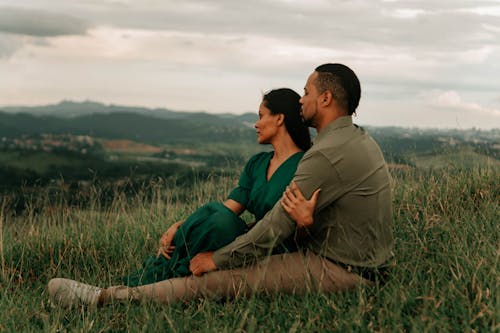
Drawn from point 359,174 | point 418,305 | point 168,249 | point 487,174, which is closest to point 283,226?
point 359,174

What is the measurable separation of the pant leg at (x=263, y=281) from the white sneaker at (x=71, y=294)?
17 cm

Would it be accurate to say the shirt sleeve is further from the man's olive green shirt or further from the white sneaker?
the white sneaker

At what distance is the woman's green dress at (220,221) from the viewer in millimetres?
3943

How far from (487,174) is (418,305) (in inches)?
143

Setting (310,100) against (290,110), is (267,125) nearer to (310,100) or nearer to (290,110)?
(290,110)

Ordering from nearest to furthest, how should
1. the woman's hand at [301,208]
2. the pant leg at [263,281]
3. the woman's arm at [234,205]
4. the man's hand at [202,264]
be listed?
1. the woman's hand at [301,208]
2. the pant leg at [263,281]
3. the man's hand at [202,264]
4. the woman's arm at [234,205]

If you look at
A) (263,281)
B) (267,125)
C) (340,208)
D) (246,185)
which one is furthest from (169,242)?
(340,208)

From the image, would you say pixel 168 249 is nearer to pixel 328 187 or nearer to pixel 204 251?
pixel 204 251

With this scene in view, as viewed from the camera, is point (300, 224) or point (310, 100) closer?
point (300, 224)

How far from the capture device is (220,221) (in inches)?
156

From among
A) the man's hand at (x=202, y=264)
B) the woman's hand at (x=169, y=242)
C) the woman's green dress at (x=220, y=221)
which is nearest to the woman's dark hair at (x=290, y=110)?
the woman's green dress at (x=220, y=221)

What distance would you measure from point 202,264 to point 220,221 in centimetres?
34

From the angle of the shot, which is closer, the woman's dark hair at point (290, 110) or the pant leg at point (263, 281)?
the pant leg at point (263, 281)

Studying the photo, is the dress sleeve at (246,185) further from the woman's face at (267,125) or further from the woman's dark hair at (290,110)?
the woman's dark hair at (290,110)
